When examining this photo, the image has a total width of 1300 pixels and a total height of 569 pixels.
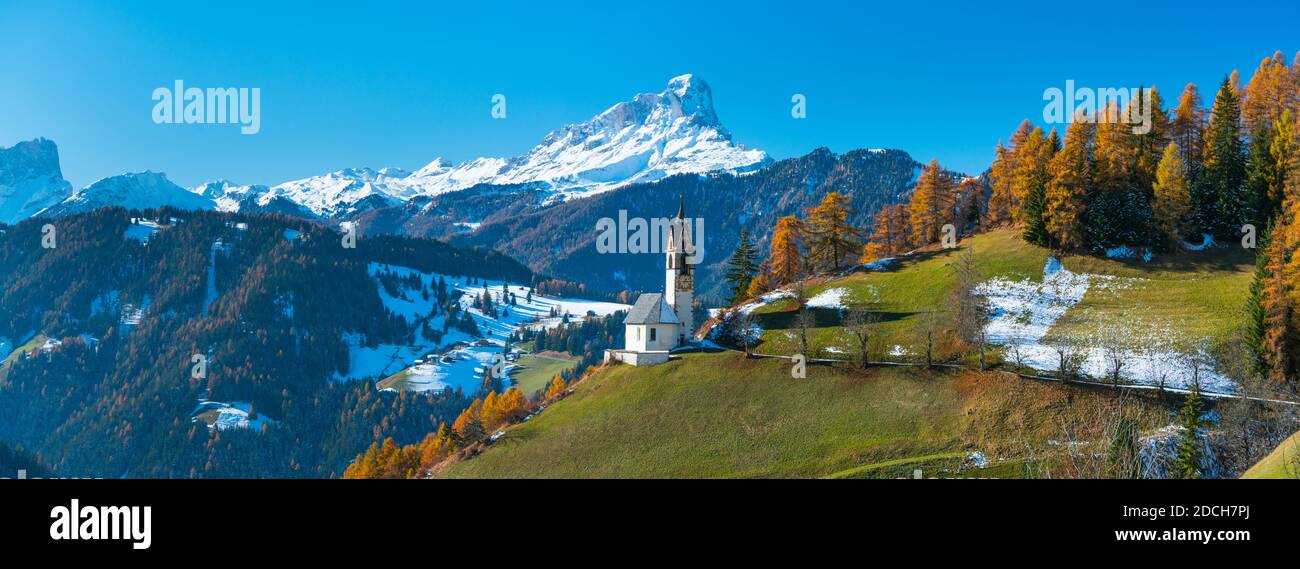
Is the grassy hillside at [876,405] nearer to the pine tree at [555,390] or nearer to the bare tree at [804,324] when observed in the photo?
the bare tree at [804,324]

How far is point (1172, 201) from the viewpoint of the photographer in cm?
9425

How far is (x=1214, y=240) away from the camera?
3708 inches

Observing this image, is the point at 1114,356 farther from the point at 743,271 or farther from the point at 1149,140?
the point at 743,271

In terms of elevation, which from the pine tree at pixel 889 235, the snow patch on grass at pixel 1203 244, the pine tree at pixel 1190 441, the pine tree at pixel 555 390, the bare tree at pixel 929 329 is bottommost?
the pine tree at pixel 555 390

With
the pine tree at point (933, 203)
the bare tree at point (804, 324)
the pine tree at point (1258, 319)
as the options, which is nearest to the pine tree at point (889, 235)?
the pine tree at point (933, 203)

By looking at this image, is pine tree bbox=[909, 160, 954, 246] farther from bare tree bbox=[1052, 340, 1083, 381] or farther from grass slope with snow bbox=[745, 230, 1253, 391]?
bare tree bbox=[1052, 340, 1083, 381]

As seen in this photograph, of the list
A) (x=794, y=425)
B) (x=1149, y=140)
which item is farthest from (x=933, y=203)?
(x=794, y=425)

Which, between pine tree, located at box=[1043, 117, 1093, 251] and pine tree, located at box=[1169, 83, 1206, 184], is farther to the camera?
pine tree, located at box=[1169, 83, 1206, 184]

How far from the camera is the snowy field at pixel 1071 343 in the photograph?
71744 millimetres

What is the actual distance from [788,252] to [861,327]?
89.4 ft

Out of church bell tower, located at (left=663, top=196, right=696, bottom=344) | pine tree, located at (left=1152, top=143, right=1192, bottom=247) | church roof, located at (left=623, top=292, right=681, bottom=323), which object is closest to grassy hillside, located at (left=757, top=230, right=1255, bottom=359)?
pine tree, located at (left=1152, top=143, right=1192, bottom=247)

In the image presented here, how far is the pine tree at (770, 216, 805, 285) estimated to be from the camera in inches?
4441

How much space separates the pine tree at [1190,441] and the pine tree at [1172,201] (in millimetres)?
32728
